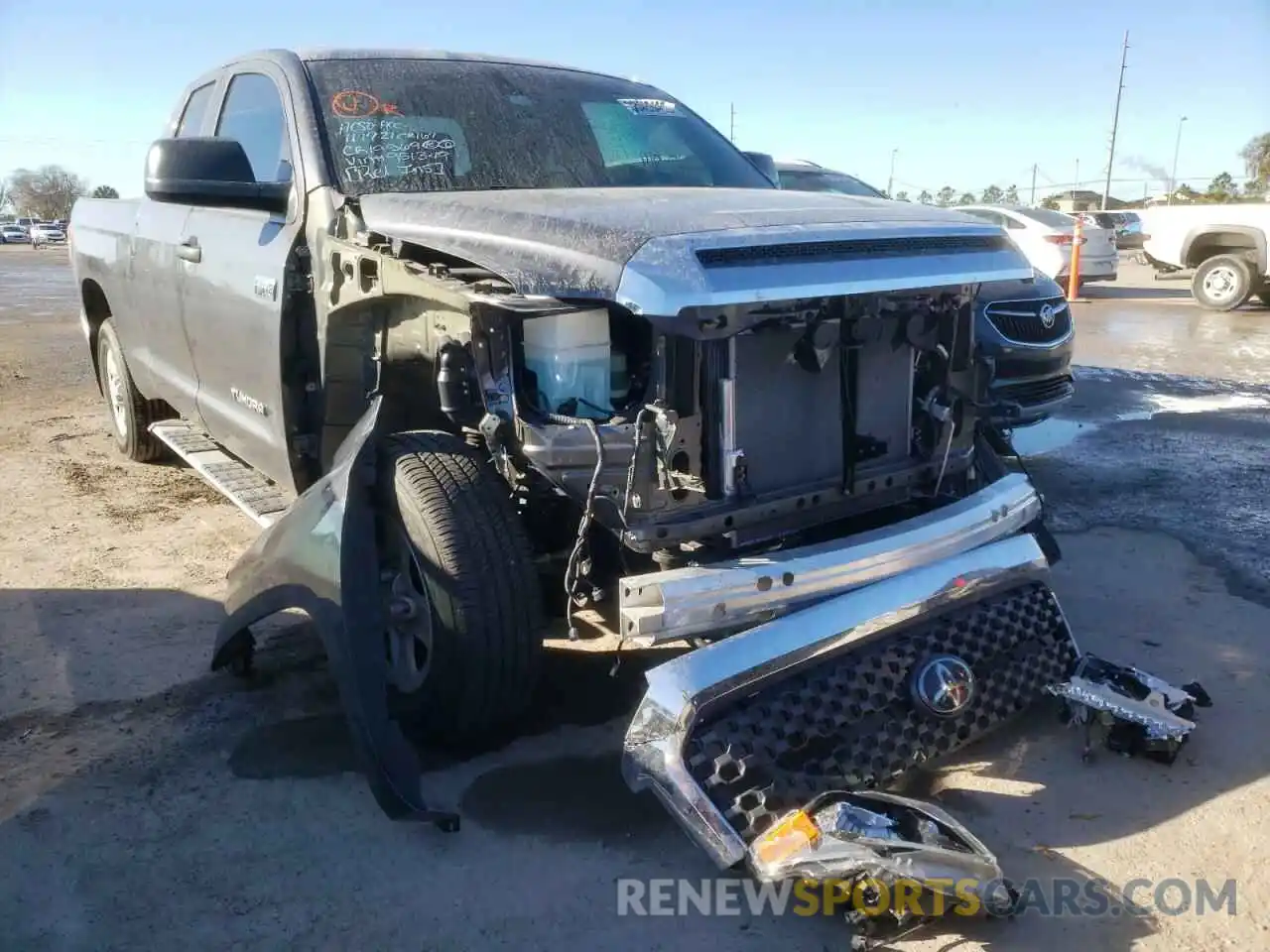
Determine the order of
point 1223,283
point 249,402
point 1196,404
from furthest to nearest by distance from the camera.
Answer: point 1223,283, point 1196,404, point 249,402

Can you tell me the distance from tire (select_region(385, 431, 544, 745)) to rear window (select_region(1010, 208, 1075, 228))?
46.9 feet

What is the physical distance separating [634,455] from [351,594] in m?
0.83

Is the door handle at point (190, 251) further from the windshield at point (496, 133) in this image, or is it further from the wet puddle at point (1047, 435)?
the wet puddle at point (1047, 435)

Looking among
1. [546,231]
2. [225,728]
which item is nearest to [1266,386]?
[546,231]

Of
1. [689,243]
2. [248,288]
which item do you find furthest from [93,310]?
[689,243]

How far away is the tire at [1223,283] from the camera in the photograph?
44.4ft

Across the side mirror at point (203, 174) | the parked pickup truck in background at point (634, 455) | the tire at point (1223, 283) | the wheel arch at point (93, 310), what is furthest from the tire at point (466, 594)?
the tire at point (1223, 283)

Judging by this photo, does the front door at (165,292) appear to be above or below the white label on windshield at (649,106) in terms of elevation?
below

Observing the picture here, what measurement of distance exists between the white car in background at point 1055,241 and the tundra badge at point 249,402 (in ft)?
41.8

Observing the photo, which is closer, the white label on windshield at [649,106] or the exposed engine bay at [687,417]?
the exposed engine bay at [687,417]

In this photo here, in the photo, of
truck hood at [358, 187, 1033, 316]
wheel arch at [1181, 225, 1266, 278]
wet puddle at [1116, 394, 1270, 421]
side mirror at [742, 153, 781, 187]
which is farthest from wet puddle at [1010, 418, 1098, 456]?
wheel arch at [1181, 225, 1266, 278]

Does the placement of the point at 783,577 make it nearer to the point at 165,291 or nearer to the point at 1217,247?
the point at 165,291

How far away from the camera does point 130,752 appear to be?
10.0ft

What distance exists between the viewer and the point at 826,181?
333 inches
